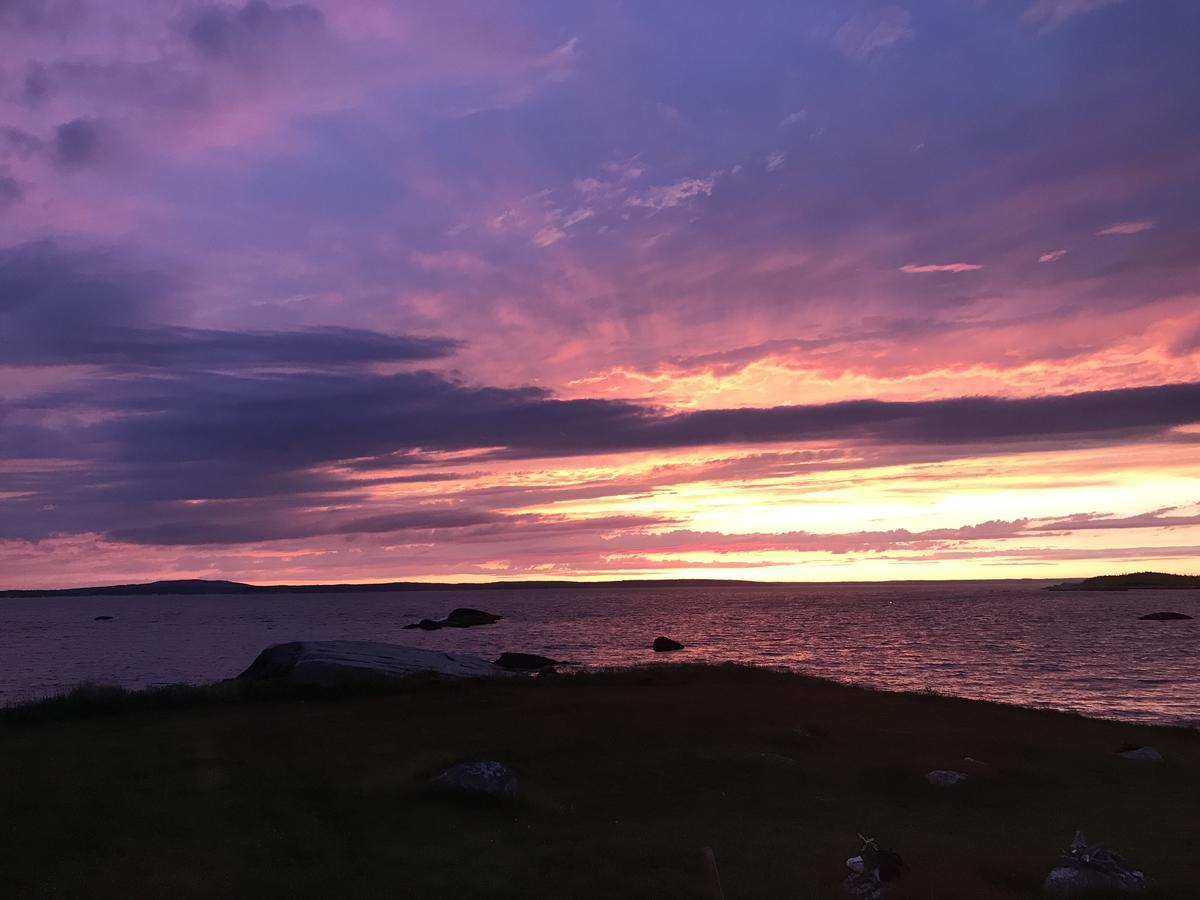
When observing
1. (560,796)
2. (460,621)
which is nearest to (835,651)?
(560,796)

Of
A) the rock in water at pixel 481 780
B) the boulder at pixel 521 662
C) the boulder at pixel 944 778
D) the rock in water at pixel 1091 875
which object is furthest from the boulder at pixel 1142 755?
the boulder at pixel 521 662

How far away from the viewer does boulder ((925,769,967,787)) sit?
69.0ft

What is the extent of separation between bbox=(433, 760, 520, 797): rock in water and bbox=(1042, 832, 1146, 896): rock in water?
10069 mm

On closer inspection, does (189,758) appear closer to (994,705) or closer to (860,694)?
(860,694)

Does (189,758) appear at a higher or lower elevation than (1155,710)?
higher

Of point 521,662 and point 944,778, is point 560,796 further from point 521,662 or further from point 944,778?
point 521,662

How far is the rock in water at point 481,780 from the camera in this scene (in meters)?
18.6

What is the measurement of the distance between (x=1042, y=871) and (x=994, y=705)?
63.8 feet

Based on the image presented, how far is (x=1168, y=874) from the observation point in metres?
15.0

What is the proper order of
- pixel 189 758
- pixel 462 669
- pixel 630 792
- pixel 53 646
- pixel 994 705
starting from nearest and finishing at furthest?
pixel 630 792 < pixel 189 758 < pixel 994 705 < pixel 462 669 < pixel 53 646

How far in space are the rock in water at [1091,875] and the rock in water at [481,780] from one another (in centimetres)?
1007

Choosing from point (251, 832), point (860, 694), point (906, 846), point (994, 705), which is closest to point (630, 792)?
point (906, 846)

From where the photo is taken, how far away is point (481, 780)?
18812 millimetres

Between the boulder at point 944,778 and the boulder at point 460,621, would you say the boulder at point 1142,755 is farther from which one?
the boulder at point 460,621
